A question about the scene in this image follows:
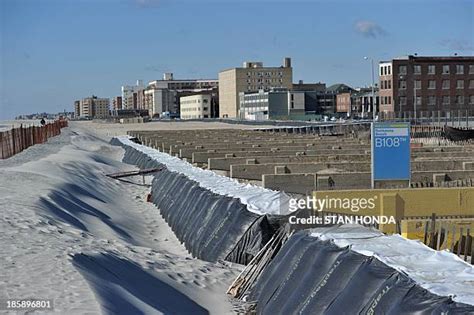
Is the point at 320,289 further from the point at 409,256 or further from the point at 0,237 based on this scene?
the point at 0,237

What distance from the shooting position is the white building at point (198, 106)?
187 m

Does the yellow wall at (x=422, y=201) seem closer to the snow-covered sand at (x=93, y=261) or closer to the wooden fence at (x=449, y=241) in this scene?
the wooden fence at (x=449, y=241)

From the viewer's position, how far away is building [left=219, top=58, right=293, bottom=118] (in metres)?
174

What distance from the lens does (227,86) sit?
18200 cm

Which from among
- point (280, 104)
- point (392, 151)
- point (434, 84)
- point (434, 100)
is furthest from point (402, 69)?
point (392, 151)

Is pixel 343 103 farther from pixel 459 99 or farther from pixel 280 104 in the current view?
pixel 459 99

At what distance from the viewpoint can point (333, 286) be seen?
841 centimetres

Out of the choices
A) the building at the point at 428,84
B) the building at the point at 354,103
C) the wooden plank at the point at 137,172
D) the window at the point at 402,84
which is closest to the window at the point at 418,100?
the building at the point at 428,84

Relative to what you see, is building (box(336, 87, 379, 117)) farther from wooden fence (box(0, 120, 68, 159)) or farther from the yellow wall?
the yellow wall

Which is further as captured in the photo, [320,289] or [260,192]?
[260,192]

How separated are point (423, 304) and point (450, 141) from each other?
40.6m

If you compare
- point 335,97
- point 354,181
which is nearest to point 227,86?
point 335,97

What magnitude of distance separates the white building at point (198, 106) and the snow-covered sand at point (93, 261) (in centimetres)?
16507

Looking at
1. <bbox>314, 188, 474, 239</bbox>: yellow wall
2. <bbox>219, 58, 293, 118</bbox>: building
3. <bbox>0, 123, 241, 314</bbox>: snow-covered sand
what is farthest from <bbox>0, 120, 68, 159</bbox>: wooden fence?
<bbox>219, 58, 293, 118</bbox>: building
